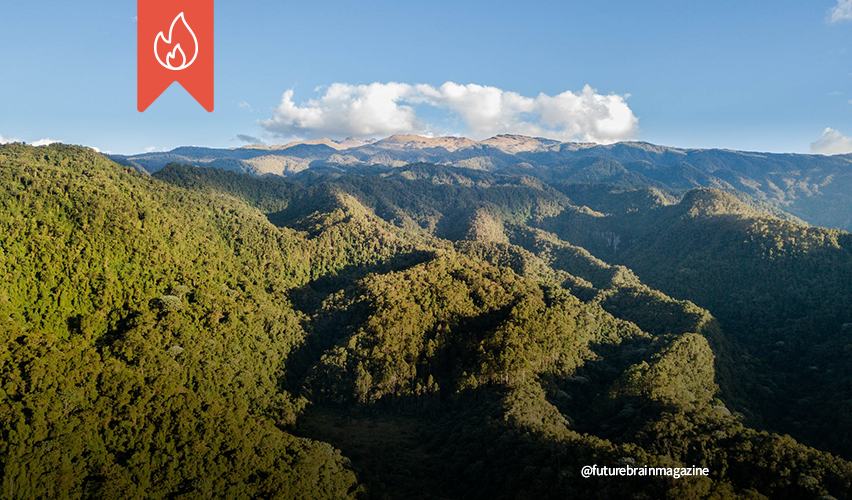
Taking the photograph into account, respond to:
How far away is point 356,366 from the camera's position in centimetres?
10894

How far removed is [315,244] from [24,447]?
129766 mm

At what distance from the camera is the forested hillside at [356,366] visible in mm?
60594

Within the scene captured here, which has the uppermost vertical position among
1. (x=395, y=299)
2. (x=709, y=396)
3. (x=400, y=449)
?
(x=395, y=299)

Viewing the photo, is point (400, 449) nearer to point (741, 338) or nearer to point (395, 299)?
point (395, 299)

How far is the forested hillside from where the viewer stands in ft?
199

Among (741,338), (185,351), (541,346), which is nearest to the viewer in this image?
(185,351)

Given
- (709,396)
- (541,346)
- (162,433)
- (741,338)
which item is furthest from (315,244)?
(741,338)

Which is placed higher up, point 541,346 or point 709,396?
point 541,346

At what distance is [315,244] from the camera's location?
181m

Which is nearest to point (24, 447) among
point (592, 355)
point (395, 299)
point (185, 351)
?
point (185, 351)

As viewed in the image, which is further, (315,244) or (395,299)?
(315,244)

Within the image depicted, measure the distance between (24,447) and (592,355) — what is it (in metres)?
112

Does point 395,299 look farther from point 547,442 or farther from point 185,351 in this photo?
point 547,442

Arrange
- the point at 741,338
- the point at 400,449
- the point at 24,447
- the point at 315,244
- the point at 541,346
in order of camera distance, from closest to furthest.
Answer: the point at 24,447 < the point at 400,449 < the point at 541,346 < the point at 741,338 < the point at 315,244
